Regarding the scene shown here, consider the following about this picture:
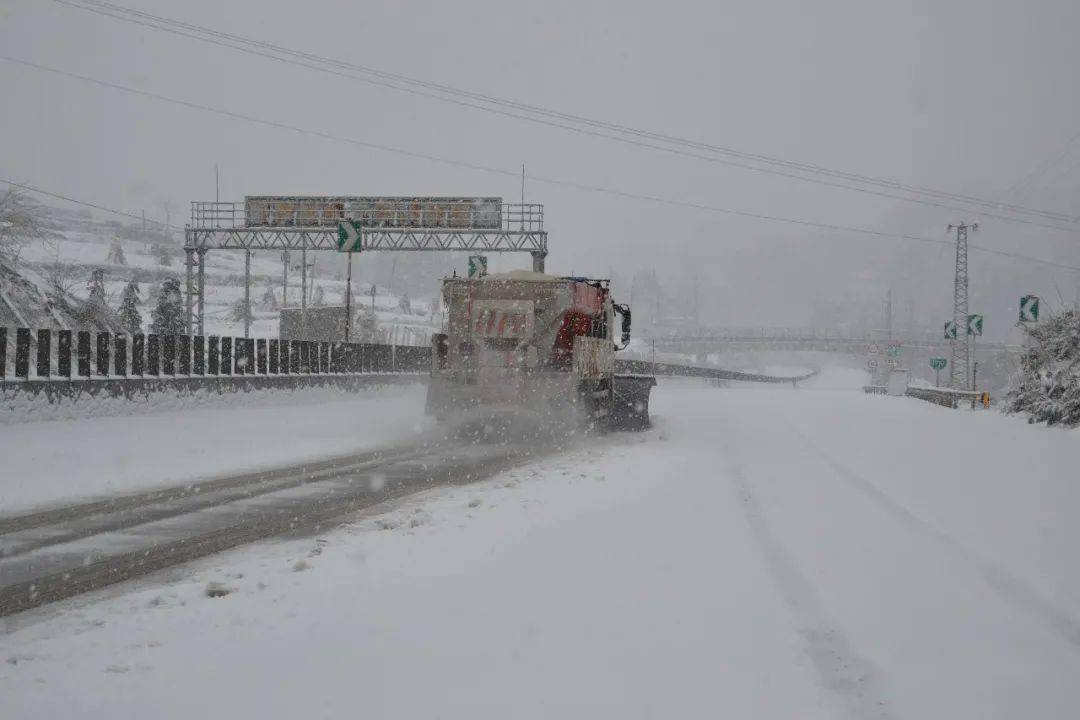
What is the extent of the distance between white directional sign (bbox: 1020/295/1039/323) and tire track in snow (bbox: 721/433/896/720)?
22.5 m

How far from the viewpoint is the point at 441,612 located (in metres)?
4.57

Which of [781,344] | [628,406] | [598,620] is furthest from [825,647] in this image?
[781,344]

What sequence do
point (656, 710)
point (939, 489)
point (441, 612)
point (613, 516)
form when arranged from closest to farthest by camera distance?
point (656, 710) < point (441, 612) < point (613, 516) < point (939, 489)

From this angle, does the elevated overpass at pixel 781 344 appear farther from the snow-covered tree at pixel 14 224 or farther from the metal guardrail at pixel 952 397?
the snow-covered tree at pixel 14 224

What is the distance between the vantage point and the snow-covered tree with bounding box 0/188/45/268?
20344mm

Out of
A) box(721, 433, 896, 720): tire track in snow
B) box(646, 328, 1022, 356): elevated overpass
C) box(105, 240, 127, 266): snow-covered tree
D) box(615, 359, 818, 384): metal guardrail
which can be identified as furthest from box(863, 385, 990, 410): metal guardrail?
box(646, 328, 1022, 356): elevated overpass

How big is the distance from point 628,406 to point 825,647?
44.0ft

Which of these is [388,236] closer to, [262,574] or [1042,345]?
[1042,345]

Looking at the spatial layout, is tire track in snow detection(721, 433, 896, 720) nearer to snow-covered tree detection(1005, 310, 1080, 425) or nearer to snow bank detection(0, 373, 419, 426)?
snow bank detection(0, 373, 419, 426)

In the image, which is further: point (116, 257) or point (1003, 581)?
point (116, 257)

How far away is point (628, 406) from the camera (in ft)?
57.3

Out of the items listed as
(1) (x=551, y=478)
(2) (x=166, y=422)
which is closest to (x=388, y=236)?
(2) (x=166, y=422)

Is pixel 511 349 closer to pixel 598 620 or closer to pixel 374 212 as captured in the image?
pixel 598 620

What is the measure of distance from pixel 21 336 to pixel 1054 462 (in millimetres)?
16554
